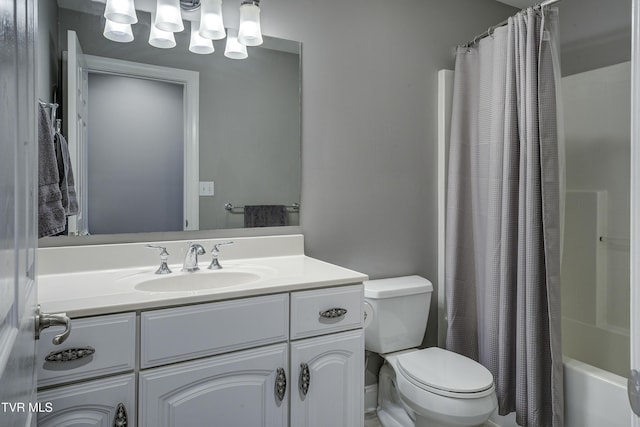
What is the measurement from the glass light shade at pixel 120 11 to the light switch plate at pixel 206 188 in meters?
0.68

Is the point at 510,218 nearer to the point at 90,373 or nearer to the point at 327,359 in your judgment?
the point at 327,359

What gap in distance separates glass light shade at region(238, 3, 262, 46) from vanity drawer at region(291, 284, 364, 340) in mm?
1132

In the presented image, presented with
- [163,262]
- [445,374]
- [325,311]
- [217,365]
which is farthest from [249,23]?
[445,374]

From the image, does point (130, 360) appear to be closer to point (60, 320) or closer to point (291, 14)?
point (60, 320)

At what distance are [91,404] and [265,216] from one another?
101cm

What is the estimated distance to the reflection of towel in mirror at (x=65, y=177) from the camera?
144 centimetres

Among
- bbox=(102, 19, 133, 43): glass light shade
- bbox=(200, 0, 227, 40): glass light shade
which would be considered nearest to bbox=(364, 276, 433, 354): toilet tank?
bbox=(200, 0, 227, 40): glass light shade

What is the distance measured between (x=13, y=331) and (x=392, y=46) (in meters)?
2.12

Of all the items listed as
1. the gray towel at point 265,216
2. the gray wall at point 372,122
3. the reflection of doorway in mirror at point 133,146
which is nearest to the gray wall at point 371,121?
the gray wall at point 372,122


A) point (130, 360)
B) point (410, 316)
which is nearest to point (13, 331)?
point (130, 360)

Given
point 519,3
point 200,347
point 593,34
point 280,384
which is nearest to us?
point 200,347

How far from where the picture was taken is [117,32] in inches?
61.5

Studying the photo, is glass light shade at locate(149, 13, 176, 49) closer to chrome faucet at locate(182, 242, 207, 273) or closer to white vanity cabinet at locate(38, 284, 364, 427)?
chrome faucet at locate(182, 242, 207, 273)

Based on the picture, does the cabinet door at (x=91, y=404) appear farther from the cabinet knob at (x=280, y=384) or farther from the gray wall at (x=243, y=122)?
the gray wall at (x=243, y=122)
